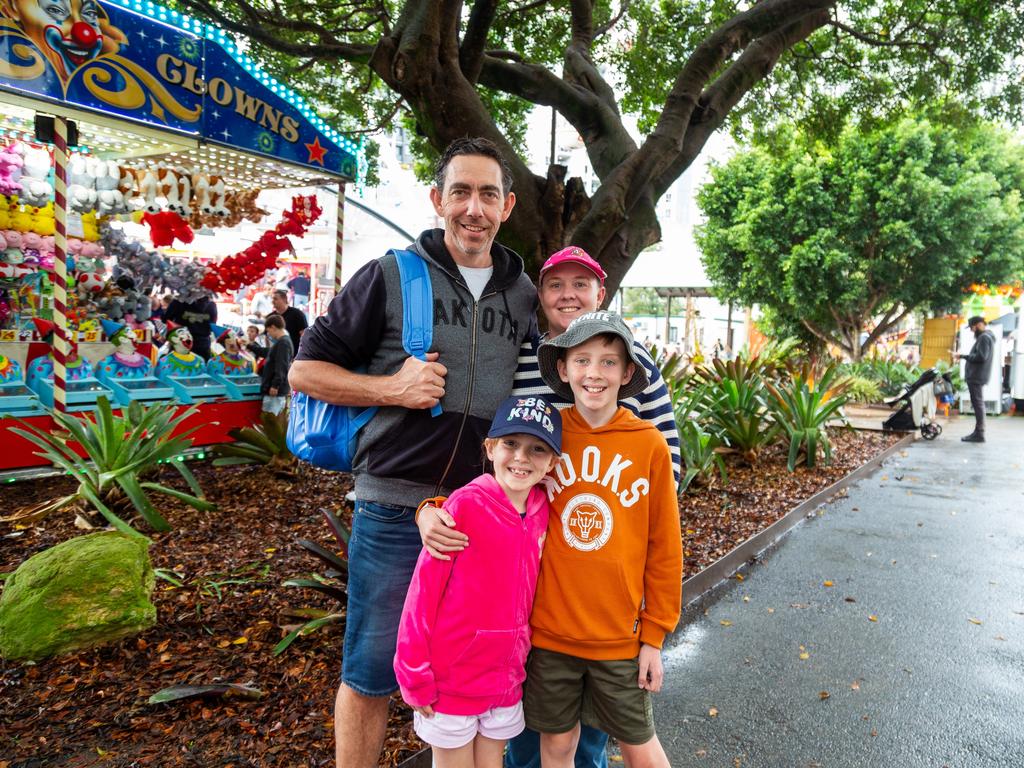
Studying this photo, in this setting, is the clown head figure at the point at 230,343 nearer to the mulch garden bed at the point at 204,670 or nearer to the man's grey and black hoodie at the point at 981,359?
the mulch garden bed at the point at 204,670

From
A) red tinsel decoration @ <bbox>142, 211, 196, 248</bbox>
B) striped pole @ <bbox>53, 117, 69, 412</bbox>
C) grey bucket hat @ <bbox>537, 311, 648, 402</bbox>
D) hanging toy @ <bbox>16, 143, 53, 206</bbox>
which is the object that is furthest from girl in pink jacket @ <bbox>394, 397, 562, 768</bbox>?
red tinsel decoration @ <bbox>142, 211, 196, 248</bbox>

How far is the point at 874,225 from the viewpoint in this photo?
1847 centimetres

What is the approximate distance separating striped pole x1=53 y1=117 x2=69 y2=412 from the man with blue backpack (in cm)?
524

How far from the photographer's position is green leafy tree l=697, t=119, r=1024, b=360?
17.5 m

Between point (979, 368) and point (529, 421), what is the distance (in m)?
13.5

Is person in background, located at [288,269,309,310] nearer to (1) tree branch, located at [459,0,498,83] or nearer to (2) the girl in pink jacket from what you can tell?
(1) tree branch, located at [459,0,498,83]

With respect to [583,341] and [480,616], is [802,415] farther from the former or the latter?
[480,616]

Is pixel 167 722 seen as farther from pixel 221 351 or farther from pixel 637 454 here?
pixel 221 351

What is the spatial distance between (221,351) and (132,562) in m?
6.36

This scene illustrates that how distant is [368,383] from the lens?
2.00 metres

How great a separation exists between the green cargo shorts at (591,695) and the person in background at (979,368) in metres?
12.7

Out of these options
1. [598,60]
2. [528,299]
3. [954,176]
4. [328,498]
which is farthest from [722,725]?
[954,176]

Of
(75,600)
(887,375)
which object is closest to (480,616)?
(75,600)

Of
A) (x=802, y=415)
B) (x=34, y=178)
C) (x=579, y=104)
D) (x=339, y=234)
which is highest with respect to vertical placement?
(x=579, y=104)
